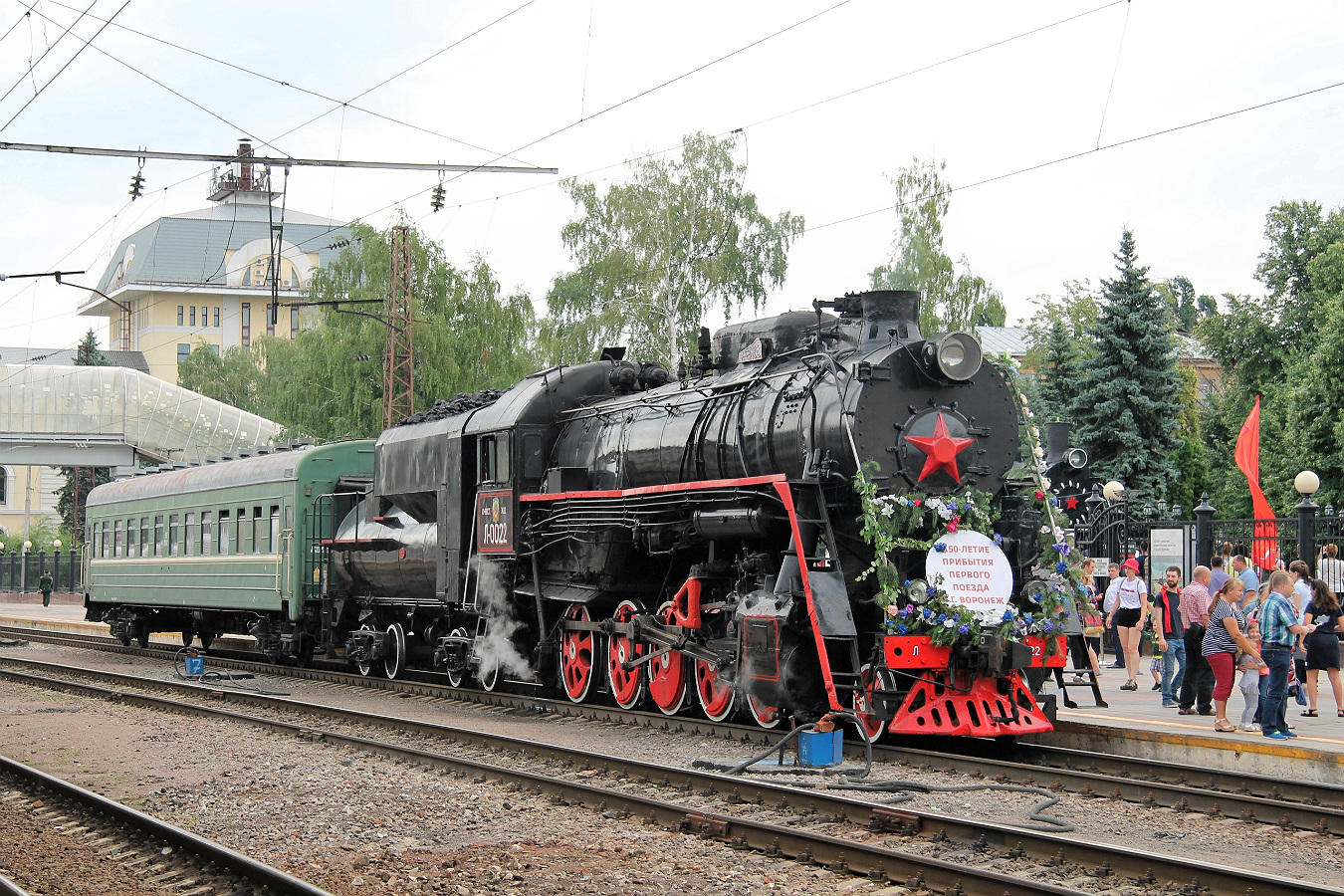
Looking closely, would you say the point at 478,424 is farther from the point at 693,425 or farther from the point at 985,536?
the point at 985,536

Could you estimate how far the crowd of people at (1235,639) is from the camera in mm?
11375

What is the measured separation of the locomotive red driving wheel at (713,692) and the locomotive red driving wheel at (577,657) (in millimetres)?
1796

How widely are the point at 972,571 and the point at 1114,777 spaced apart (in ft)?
6.47

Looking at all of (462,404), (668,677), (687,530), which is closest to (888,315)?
(687,530)

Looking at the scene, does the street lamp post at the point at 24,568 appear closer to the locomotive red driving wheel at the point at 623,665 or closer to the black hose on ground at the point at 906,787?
the locomotive red driving wheel at the point at 623,665

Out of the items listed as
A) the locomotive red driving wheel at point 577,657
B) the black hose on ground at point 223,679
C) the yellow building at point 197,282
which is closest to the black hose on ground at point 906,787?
the locomotive red driving wheel at point 577,657

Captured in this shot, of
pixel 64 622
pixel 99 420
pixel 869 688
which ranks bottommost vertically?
pixel 64 622

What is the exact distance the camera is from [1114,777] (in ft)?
31.4

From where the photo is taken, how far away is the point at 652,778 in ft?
31.2

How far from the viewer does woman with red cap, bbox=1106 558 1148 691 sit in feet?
51.4

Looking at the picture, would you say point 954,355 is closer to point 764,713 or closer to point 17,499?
point 764,713

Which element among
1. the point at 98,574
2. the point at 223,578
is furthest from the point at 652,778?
the point at 98,574

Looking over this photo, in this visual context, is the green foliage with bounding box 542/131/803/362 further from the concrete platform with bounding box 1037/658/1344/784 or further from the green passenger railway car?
the concrete platform with bounding box 1037/658/1344/784

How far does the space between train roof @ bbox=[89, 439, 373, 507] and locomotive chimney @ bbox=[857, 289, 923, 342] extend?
36.0 feet
